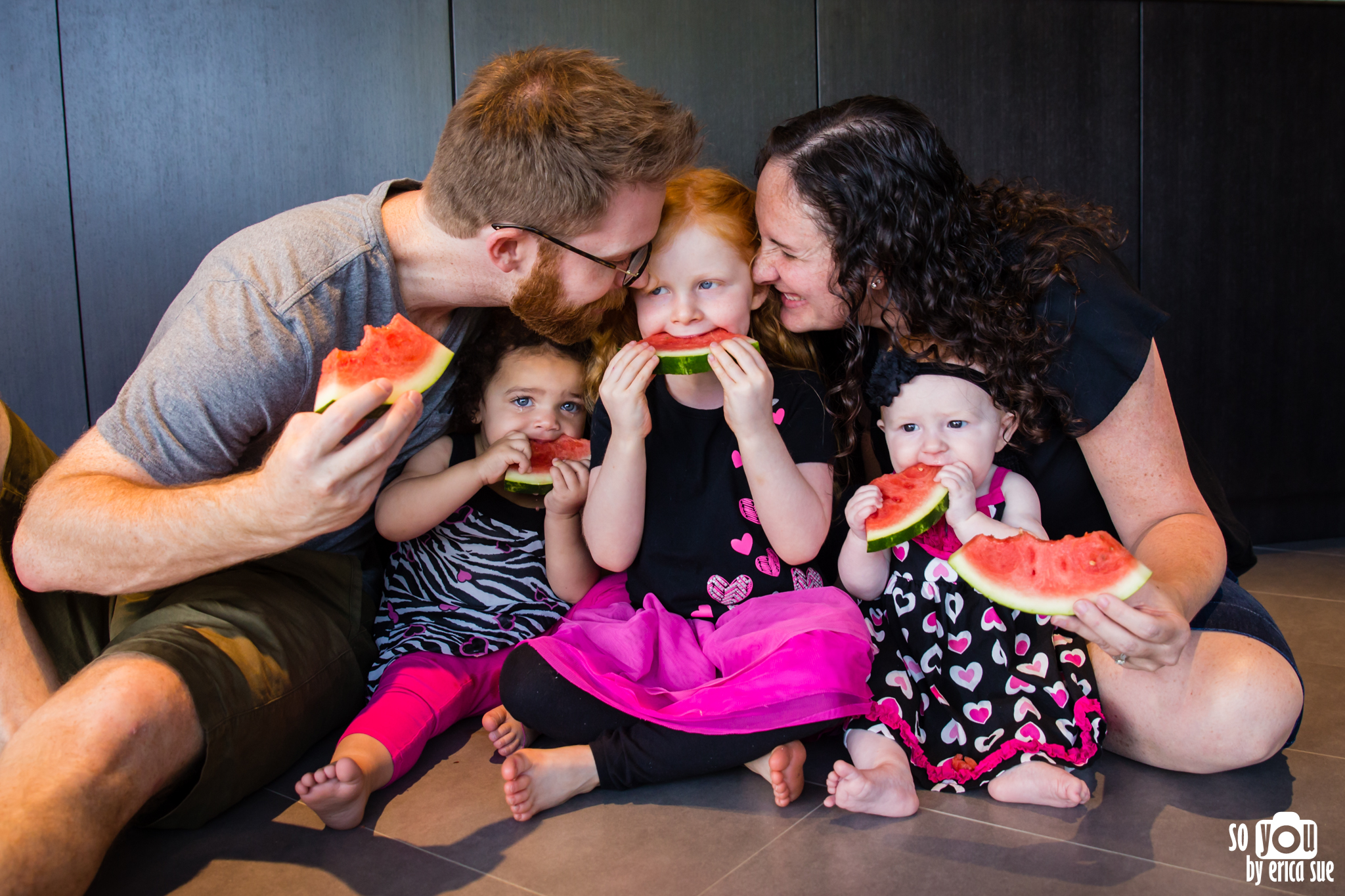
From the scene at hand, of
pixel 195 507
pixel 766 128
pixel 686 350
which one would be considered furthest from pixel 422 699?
pixel 766 128

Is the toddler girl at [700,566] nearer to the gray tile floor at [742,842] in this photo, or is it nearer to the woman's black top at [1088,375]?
the gray tile floor at [742,842]

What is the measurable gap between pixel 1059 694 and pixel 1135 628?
40 centimetres

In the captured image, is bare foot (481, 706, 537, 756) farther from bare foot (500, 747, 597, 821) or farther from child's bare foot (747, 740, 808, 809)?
child's bare foot (747, 740, 808, 809)

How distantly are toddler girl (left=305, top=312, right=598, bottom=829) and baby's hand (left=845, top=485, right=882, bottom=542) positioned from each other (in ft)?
2.39

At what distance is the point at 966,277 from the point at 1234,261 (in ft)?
7.73

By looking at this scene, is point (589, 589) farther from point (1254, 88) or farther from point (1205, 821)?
point (1254, 88)

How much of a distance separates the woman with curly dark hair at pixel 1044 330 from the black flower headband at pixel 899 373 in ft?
0.08

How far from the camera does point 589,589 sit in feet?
8.27

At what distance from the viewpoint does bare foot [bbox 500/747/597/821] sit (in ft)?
5.97

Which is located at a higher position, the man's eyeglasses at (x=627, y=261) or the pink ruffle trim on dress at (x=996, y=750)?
the man's eyeglasses at (x=627, y=261)

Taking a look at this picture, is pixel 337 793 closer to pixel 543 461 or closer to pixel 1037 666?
pixel 543 461

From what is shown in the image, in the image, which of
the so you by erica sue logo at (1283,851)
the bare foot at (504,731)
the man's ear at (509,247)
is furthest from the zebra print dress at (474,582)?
A: the so you by erica sue logo at (1283,851)

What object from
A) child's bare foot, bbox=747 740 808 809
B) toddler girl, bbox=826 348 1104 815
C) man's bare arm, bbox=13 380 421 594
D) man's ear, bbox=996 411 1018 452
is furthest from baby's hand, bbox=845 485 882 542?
man's bare arm, bbox=13 380 421 594

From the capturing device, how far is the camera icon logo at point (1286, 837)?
1.64 metres
